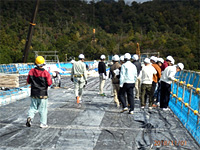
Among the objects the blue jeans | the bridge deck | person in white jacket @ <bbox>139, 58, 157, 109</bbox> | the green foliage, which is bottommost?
the bridge deck

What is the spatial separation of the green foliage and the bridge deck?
60.5m

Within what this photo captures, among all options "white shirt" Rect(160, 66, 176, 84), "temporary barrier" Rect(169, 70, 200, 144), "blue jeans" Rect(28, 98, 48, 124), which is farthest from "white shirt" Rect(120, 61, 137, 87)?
"blue jeans" Rect(28, 98, 48, 124)

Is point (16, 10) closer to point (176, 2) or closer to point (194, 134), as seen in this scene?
point (176, 2)

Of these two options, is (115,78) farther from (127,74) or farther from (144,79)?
(127,74)

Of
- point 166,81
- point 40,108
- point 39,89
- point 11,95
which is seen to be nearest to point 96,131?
point 40,108

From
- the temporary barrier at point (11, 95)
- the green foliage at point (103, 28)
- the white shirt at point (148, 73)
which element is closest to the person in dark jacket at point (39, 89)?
the white shirt at point (148, 73)

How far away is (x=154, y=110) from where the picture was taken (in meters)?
9.63

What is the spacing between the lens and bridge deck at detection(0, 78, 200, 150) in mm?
5586

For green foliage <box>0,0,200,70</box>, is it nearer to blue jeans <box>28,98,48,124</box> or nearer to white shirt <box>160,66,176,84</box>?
white shirt <box>160,66,176,84</box>

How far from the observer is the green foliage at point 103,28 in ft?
329

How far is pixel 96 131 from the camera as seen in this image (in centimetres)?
662

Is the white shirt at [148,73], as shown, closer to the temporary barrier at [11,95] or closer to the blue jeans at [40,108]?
the blue jeans at [40,108]

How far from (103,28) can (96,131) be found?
152624 millimetres

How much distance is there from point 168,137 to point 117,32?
146428 millimetres
